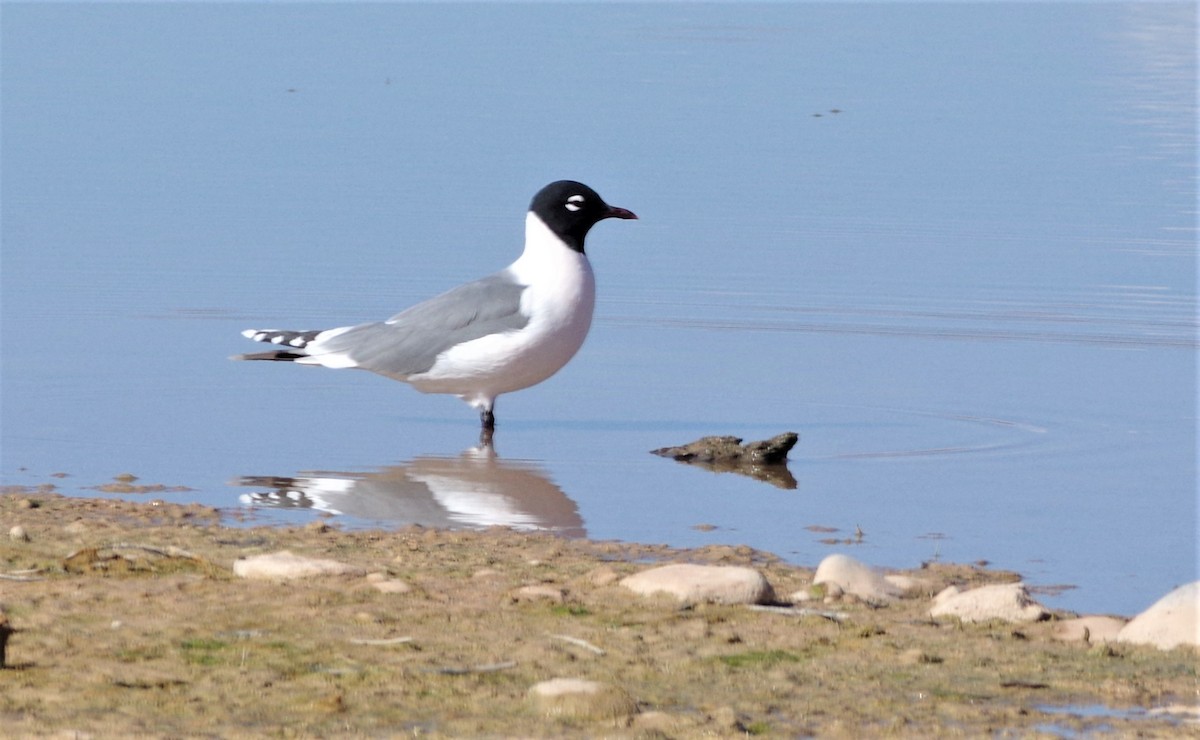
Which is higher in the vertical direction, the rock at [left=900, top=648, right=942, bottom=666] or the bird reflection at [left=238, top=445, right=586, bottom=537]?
the rock at [left=900, top=648, right=942, bottom=666]

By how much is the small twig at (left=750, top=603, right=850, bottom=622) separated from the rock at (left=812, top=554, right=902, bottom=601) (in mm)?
359

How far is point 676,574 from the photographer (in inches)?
239

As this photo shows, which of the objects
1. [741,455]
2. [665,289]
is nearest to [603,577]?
[741,455]

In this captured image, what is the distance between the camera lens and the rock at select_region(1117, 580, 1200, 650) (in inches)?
218

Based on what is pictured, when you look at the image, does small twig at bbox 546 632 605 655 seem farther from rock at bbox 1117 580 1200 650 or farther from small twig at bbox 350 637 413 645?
rock at bbox 1117 580 1200 650

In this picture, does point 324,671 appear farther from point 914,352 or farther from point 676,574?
point 914,352

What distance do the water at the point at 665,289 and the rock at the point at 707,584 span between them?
1.24 m

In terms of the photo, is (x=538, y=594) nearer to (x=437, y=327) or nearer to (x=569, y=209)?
(x=437, y=327)

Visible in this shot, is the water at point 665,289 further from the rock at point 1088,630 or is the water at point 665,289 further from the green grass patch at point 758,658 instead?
the green grass patch at point 758,658

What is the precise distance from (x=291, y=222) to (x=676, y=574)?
1040cm

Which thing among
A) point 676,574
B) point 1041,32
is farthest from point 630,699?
point 1041,32

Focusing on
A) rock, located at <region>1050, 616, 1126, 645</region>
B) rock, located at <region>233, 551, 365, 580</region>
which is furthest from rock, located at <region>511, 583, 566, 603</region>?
rock, located at <region>1050, 616, 1126, 645</region>

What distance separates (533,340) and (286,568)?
363cm

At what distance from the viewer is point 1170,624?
18.3 feet
